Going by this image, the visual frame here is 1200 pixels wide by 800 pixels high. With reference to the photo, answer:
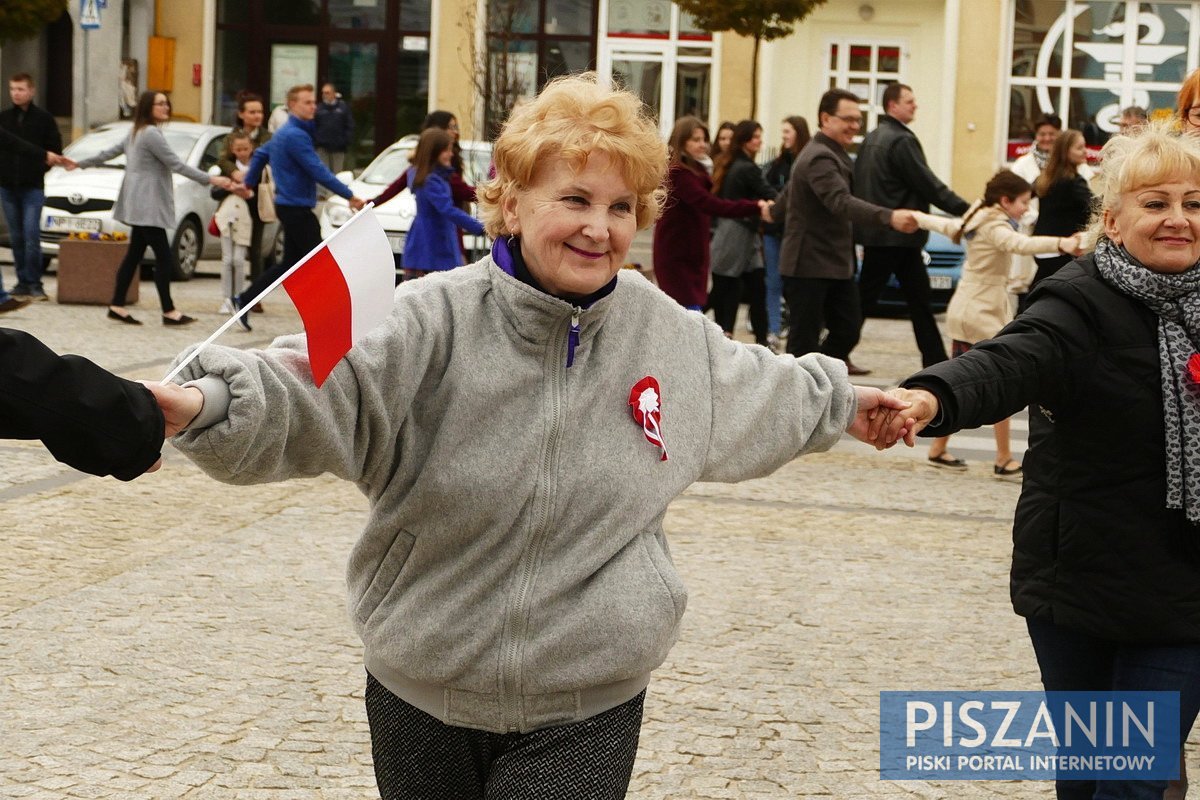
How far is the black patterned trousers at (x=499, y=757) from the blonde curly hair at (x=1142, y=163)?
1606mm

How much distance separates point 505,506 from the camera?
9.31 feet

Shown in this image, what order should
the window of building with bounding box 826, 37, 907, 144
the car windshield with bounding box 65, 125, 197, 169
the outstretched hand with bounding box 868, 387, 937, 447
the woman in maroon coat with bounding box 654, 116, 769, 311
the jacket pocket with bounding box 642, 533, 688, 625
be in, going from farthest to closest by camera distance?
the window of building with bounding box 826, 37, 907, 144, the car windshield with bounding box 65, 125, 197, 169, the woman in maroon coat with bounding box 654, 116, 769, 311, the outstretched hand with bounding box 868, 387, 937, 447, the jacket pocket with bounding box 642, 533, 688, 625

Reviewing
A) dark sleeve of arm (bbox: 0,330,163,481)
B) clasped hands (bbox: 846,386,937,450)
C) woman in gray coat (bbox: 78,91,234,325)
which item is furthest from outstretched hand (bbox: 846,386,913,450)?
woman in gray coat (bbox: 78,91,234,325)

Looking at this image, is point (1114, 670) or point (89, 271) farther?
point (89, 271)

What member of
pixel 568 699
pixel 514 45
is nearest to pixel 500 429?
pixel 568 699

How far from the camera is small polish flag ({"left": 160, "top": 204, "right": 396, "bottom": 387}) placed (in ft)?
8.54

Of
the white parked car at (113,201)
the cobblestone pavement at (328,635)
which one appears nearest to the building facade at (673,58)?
the white parked car at (113,201)

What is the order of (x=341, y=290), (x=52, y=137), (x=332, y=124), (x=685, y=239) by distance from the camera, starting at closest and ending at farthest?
(x=341, y=290)
(x=685, y=239)
(x=52, y=137)
(x=332, y=124)

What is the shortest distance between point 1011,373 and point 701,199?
8685 mm

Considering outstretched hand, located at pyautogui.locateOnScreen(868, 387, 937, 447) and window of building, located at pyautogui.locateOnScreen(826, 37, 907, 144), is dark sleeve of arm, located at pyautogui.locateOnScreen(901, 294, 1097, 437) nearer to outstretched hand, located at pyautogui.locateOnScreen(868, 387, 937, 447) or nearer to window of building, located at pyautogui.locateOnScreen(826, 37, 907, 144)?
outstretched hand, located at pyautogui.locateOnScreen(868, 387, 937, 447)

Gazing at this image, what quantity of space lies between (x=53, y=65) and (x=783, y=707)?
98.4 feet

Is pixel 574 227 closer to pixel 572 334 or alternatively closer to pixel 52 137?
pixel 572 334

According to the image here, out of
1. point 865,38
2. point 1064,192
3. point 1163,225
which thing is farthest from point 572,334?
point 865,38

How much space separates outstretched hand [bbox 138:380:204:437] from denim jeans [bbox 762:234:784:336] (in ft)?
41.8
